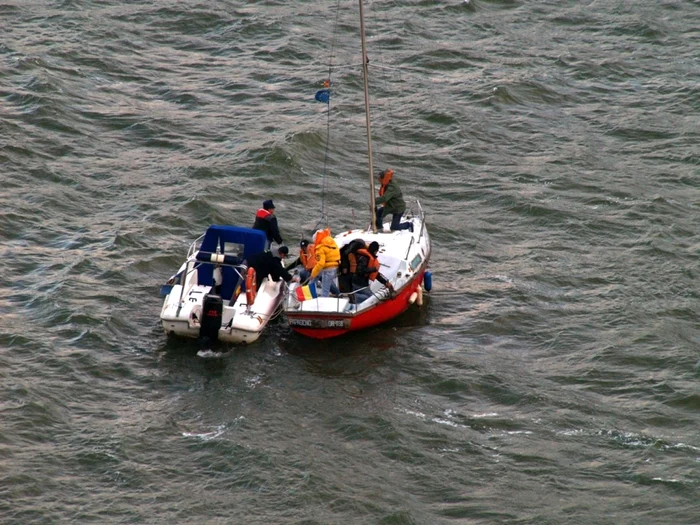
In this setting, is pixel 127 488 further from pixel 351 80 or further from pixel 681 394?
pixel 351 80

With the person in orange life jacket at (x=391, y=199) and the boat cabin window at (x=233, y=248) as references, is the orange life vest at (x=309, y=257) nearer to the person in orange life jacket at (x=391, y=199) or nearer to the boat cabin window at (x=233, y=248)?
the boat cabin window at (x=233, y=248)

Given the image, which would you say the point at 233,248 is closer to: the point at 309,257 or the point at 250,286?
the point at 250,286

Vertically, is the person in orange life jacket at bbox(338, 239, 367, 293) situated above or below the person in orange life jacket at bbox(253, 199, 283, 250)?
below

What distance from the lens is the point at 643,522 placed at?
16.8 meters

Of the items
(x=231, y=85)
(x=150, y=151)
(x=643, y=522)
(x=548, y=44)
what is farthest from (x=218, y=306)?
(x=548, y=44)

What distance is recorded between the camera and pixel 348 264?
21.7 m

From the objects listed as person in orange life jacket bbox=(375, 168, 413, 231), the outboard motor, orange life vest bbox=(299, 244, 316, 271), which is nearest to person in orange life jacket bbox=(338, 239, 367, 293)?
orange life vest bbox=(299, 244, 316, 271)

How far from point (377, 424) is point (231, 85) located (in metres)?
17.7

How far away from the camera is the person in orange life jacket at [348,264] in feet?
70.6

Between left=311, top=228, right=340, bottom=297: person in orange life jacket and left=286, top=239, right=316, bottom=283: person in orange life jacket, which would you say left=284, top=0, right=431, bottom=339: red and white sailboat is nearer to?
left=311, top=228, right=340, bottom=297: person in orange life jacket

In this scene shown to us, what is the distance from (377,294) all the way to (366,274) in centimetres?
44

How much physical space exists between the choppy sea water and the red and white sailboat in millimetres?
475

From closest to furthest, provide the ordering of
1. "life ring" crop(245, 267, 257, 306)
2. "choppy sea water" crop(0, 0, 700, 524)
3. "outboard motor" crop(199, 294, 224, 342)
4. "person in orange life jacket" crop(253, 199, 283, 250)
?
"choppy sea water" crop(0, 0, 700, 524) < "outboard motor" crop(199, 294, 224, 342) < "life ring" crop(245, 267, 257, 306) < "person in orange life jacket" crop(253, 199, 283, 250)

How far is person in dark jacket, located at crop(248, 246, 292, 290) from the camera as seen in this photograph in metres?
21.5
